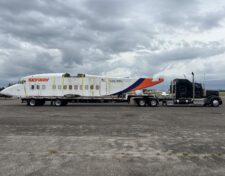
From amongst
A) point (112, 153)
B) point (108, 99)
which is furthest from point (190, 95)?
point (112, 153)

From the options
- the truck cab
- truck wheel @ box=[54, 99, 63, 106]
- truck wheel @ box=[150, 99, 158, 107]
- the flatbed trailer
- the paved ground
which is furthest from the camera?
truck wheel @ box=[54, 99, 63, 106]

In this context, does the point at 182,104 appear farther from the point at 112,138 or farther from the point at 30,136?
the point at 30,136

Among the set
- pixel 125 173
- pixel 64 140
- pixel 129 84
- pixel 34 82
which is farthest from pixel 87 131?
pixel 34 82

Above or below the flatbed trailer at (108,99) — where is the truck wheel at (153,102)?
below

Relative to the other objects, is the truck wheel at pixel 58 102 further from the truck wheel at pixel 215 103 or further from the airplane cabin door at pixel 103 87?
the truck wheel at pixel 215 103

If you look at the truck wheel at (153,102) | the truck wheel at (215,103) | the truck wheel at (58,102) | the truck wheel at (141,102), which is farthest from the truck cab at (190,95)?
the truck wheel at (58,102)

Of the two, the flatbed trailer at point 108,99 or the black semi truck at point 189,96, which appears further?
the flatbed trailer at point 108,99

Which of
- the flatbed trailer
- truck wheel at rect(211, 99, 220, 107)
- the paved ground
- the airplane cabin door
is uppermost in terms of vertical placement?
the airplane cabin door

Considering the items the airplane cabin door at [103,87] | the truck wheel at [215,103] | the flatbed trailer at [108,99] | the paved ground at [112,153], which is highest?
the airplane cabin door at [103,87]

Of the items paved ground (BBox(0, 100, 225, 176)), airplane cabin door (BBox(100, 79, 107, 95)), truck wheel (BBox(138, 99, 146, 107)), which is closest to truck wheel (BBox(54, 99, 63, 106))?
airplane cabin door (BBox(100, 79, 107, 95))

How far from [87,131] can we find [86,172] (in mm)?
4346

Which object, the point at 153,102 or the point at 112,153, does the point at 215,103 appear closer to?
the point at 153,102

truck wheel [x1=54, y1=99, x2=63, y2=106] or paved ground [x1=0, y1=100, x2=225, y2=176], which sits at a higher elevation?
truck wheel [x1=54, y1=99, x2=63, y2=106]

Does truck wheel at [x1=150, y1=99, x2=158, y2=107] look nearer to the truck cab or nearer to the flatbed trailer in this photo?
the flatbed trailer
